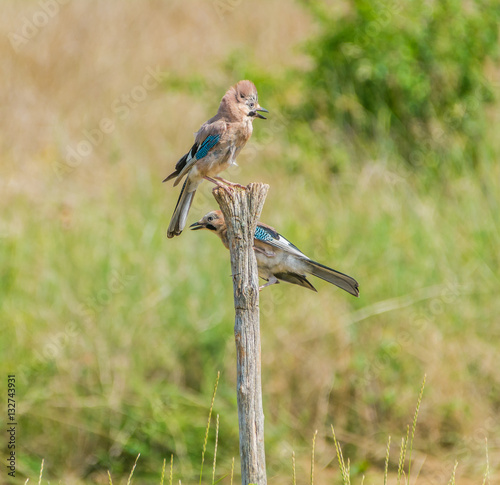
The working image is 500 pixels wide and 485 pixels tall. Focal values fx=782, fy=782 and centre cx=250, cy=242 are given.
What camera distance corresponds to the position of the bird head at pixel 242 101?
356cm

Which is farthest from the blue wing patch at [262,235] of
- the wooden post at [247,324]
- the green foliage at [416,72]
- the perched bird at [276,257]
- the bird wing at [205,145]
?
the green foliage at [416,72]

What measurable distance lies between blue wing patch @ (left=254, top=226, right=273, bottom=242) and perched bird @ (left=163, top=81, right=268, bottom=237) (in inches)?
11.5

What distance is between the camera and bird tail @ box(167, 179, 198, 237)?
316cm

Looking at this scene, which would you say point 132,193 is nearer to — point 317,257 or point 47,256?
point 47,256

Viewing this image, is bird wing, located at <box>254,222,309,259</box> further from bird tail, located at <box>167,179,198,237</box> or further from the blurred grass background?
the blurred grass background

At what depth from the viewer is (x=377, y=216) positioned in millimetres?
7383

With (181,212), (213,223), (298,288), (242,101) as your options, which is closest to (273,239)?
(213,223)

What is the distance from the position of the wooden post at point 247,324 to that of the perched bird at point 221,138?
30.3 inches

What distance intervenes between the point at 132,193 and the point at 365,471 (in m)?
4.11

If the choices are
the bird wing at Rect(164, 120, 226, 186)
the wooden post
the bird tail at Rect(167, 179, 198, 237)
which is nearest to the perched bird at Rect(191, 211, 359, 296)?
the bird tail at Rect(167, 179, 198, 237)

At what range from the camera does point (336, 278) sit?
2.96 m

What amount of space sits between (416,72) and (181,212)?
20.5ft

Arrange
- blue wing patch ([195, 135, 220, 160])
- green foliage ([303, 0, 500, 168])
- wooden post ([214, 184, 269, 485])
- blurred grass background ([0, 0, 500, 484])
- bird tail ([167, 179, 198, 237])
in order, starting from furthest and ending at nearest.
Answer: green foliage ([303, 0, 500, 168]), blurred grass background ([0, 0, 500, 484]), blue wing patch ([195, 135, 220, 160]), bird tail ([167, 179, 198, 237]), wooden post ([214, 184, 269, 485])

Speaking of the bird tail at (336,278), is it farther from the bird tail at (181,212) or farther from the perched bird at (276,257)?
the bird tail at (181,212)
